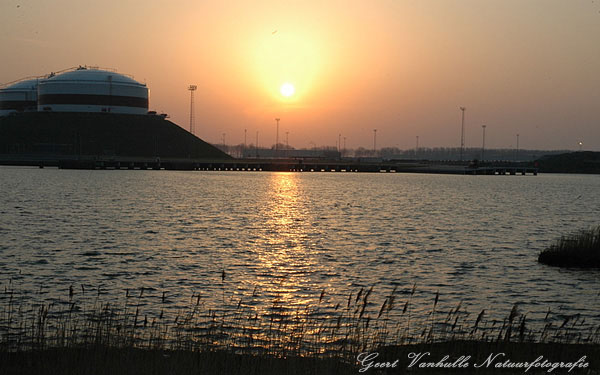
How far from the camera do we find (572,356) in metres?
15.1

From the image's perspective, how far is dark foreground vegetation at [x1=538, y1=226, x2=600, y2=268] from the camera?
1293 inches

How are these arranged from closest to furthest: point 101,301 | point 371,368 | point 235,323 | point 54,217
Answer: point 371,368 < point 235,323 < point 101,301 < point 54,217

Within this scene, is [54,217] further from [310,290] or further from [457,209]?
[457,209]

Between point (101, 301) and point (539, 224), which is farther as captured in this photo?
point (539, 224)

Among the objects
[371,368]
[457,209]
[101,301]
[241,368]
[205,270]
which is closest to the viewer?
[241,368]

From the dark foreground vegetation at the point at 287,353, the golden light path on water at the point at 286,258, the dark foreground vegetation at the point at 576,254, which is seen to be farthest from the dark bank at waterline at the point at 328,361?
the dark foreground vegetation at the point at 576,254

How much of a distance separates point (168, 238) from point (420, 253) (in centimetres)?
1665

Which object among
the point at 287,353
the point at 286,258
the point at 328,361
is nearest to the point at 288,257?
the point at 286,258

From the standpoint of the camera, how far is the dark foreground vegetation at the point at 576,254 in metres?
32.8

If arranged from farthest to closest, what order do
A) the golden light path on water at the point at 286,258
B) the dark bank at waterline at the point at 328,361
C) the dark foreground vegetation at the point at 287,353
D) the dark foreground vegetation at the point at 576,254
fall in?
1. the dark foreground vegetation at the point at 576,254
2. the golden light path on water at the point at 286,258
3. the dark foreground vegetation at the point at 287,353
4. the dark bank at waterline at the point at 328,361

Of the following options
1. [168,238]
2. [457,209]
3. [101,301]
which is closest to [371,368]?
[101,301]

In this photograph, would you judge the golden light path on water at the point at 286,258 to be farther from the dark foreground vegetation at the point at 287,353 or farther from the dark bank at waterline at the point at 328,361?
the dark bank at waterline at the point at 328,361

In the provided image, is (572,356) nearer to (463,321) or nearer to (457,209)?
(463,321)

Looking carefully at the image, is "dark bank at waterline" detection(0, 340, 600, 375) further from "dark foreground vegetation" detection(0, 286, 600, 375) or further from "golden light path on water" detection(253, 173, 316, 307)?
"golden light path on water" detection(253, 173, 316, 307)
